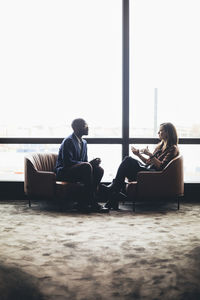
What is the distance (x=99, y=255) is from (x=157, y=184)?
185 cm

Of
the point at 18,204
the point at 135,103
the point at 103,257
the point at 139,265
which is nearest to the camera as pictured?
the point at 139,265

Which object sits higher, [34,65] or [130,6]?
[130,6]

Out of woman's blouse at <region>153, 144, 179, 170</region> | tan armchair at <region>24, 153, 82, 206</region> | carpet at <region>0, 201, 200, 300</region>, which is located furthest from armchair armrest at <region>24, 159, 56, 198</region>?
woman's blouse at <region>153, 144, 179, 170</region>

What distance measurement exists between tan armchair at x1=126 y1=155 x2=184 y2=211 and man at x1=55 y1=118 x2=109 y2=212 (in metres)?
0.48

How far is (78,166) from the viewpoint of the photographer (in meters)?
4.41

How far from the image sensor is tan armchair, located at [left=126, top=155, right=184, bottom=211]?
14.6 ft

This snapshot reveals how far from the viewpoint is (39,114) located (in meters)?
5.36

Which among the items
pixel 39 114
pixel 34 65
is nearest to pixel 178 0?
pixel 34 65

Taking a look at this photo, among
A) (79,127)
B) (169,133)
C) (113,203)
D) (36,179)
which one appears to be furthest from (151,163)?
(36,179)

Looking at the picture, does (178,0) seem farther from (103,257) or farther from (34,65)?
(103,257)

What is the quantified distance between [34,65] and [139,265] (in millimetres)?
3816

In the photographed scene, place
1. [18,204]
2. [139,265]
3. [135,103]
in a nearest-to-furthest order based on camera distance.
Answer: [139,265]
[18,204]
[135,103]

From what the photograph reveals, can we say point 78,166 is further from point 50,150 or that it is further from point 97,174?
point 50,150

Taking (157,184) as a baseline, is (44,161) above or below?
above
